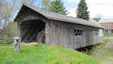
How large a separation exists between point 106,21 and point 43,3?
3338cm

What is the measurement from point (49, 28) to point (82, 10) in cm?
2915

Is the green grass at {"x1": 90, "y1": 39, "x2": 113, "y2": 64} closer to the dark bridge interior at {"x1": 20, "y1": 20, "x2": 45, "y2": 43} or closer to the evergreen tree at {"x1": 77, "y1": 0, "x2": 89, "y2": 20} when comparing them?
the dark bridge interior at {"x1": 20, "y1": 20, "x2": 45, "y2": 43}

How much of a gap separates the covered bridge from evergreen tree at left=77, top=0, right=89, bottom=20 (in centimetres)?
2212

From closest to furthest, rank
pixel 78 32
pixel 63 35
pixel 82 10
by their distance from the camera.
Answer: pixel 63 35
pixel 78 32
pixel 82 10

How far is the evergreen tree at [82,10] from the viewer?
41203mm

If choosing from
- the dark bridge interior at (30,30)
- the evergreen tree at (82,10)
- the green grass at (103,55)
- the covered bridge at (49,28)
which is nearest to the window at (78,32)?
the covered bridge at (49,28)

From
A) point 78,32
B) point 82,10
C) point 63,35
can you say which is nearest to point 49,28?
point 63,35

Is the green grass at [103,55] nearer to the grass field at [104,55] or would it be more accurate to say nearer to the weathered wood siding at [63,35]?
the grass field at [104,55]

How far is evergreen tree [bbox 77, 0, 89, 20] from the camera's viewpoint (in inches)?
1622

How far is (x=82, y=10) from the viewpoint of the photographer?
4153cm

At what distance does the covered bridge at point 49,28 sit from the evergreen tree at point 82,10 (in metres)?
22.1

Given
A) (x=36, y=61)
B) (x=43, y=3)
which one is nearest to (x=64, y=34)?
(x=36, y=61)

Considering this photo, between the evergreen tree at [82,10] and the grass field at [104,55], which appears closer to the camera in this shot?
the grass field at [104,55]

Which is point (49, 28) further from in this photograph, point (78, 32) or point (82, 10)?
point (82, 10)
